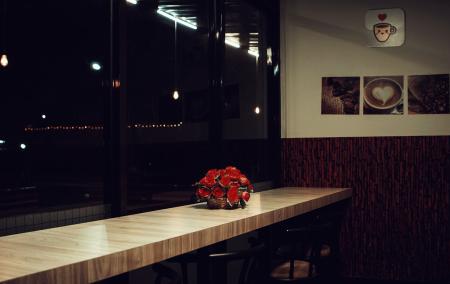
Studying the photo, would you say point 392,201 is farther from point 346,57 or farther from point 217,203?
point 217,203

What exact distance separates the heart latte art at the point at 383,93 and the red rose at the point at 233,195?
2358 mm

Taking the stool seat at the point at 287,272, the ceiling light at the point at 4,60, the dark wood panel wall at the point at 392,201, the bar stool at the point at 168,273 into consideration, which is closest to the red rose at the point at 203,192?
the stool seat at the point at 287,272

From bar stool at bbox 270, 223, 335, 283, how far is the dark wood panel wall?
55.7 inches

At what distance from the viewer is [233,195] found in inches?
112

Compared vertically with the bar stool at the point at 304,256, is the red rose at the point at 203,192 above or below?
above

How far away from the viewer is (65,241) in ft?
6.30

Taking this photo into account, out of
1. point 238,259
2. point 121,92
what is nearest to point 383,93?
point 121,92

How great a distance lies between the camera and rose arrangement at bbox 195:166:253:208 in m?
2.86

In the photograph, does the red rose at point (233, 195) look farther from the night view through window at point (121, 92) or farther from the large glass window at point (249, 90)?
the large glass window at point (249, 90)

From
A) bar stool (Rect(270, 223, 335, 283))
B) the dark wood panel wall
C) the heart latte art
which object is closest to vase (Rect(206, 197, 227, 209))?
bar stool (Rect(270, 223, 335, 283))

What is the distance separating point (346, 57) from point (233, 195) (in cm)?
248

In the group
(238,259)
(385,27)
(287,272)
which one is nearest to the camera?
(238,259)

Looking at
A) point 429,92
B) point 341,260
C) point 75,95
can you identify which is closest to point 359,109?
point 429,92

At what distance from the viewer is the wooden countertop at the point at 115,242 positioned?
1.53 metres
